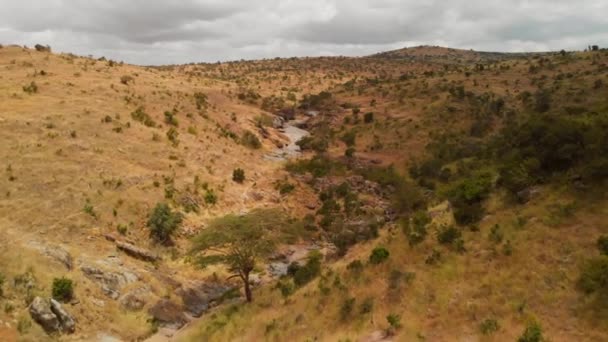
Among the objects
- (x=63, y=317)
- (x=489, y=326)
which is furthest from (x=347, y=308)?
(x=63, y=317)

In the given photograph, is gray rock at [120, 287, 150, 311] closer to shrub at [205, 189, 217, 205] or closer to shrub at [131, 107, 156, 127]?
shrub at [205, 189, 217, 205]

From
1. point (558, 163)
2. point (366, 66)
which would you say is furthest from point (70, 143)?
point (366, 66)

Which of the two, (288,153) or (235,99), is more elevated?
(235,99)

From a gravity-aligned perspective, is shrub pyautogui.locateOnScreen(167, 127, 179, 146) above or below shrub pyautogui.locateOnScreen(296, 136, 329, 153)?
above

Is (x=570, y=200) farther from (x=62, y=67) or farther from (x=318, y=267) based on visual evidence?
(x=62, y=67)

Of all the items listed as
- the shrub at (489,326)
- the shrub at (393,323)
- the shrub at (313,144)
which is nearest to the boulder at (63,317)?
the shrub at (393,323)

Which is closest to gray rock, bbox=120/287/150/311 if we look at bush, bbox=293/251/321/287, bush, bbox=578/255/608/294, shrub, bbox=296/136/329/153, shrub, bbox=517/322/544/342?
bush, bbox=293/251/321/287

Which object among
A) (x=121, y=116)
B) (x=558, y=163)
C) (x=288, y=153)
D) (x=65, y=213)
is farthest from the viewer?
(x=288, y=153)
